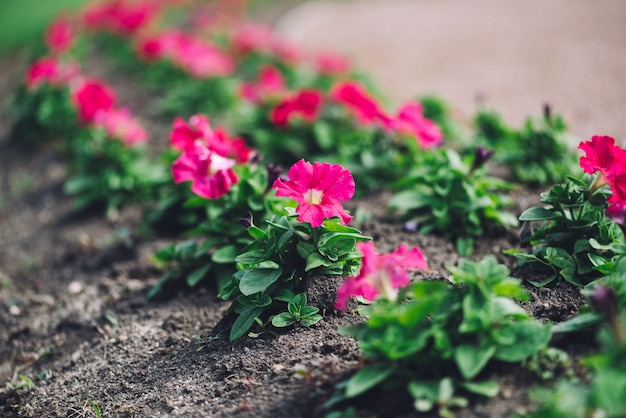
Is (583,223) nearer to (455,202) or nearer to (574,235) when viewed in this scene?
(574,235)

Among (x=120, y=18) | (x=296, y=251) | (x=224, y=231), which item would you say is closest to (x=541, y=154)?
(x=296, y=251)

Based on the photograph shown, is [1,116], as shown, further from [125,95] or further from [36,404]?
[36,404]

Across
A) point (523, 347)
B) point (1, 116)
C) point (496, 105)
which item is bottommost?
point (1, 116)

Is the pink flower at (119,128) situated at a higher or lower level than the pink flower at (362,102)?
lower

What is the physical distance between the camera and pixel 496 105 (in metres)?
4.90

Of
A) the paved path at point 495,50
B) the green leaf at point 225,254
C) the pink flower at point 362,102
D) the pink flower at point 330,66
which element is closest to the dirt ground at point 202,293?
the paved path at point 495,50

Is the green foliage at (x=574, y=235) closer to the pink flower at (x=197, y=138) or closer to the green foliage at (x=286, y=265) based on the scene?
the green foliage at (x=286, y=265)

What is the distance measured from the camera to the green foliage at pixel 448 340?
178 centimetres

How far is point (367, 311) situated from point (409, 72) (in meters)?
4.41

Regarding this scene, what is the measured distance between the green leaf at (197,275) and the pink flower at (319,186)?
833 millimetres

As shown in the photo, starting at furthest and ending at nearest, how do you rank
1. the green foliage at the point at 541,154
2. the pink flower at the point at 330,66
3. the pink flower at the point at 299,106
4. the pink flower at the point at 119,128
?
the pink flower at the point at 330,66
the pink flower at the point at 119,128
the pink flower at the point at 299,106
the green foliage at the point at 541,154

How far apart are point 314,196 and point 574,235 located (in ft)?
3.63

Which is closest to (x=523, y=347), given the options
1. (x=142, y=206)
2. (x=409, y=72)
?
(x=142, y=206)

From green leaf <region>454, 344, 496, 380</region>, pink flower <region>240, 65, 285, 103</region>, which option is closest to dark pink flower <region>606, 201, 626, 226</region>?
green leaf <region>454, 344, 496, 380</region>
